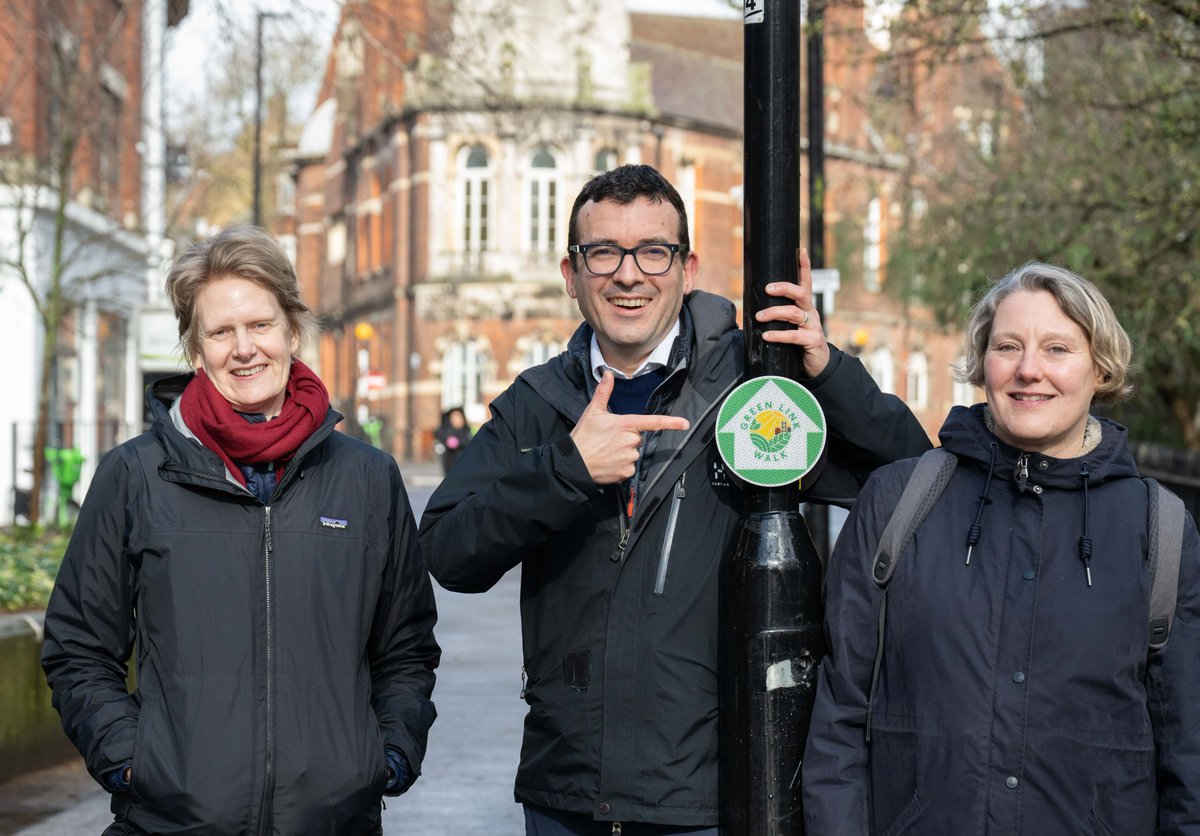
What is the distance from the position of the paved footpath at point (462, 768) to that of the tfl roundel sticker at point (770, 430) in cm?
394

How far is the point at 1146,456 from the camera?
1927 cm

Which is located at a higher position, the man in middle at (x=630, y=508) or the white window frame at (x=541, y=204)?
the white window frame at (x=541, y=204)

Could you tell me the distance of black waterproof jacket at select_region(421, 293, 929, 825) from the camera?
3.31 meters

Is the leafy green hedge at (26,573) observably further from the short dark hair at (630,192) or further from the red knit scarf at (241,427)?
the short dark hair at (630,192)

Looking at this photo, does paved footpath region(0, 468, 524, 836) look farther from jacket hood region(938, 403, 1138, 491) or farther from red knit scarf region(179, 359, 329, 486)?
jacket hood region(938, 403, 1138, 491)

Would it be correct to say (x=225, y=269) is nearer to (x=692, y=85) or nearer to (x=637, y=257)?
(x=637, y=257)

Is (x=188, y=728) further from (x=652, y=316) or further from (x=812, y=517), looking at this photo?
(x=812, y=517)

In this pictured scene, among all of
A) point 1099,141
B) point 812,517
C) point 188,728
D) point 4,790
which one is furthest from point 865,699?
point 1099,141

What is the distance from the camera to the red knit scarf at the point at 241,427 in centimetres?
343

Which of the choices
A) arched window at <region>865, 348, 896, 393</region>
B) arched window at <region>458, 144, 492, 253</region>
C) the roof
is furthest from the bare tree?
arched window at <region>865, 348, 896, 393</region>

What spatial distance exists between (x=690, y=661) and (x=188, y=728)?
104 cm

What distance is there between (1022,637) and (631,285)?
43.8 inches

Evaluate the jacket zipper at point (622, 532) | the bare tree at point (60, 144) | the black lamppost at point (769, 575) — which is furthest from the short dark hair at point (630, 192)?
the bare tree at point (60, 144)

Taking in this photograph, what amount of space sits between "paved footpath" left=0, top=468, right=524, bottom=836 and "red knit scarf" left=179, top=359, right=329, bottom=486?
3690mm
